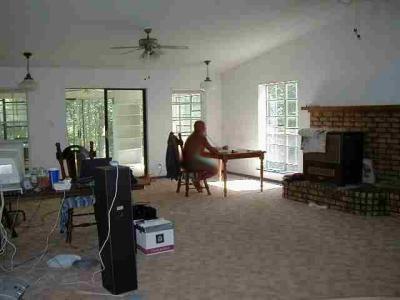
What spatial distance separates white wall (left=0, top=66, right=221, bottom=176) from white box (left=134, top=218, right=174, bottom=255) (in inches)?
161

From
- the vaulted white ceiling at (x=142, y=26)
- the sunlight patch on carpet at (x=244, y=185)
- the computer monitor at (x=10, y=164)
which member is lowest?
the sunlight patch on carpet at (x=244, y=185)

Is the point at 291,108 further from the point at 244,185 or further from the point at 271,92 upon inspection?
the point at 244,185

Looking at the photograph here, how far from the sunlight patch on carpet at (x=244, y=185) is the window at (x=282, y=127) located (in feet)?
1.30

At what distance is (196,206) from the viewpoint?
20.6ft

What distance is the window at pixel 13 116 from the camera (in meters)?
7.55

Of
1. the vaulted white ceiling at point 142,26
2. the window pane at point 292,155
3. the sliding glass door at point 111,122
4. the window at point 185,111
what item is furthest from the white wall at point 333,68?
the sliding glass door at point 111,122

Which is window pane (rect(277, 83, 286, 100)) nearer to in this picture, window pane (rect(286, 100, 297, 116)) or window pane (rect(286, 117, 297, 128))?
window pane (rect(286, 100, 297, 116))

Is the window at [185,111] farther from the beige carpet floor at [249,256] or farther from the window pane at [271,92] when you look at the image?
the beige carpet floor at [249,256]

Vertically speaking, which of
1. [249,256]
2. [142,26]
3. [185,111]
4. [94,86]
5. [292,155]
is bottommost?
[249,256]

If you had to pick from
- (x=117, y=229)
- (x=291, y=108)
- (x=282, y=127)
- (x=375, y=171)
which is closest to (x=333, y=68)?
(x=291, y=108)

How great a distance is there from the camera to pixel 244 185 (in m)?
7.90

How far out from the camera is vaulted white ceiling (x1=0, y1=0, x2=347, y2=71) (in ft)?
17.3

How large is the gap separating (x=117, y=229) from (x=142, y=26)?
11.4 ft

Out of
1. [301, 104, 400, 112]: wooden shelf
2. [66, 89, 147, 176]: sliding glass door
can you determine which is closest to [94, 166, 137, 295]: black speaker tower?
[301, 104, 400, 112]: wooden shelf
